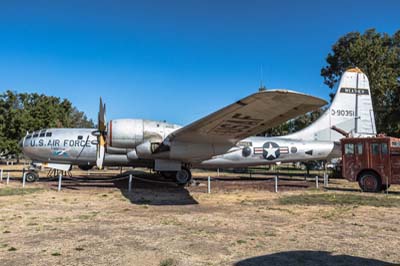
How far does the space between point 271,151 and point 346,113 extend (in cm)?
540

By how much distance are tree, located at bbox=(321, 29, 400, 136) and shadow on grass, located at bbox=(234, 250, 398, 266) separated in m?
29.3

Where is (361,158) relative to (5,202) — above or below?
above

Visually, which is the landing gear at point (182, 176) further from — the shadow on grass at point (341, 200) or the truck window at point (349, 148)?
the truck window at point (349, 148)

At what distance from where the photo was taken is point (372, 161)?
567 inches

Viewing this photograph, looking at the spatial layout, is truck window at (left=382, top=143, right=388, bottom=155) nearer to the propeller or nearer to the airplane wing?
the airplane wing

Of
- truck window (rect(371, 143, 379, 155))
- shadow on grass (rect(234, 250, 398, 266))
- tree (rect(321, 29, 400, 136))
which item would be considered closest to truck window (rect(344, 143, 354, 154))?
truck window (rect(371, 143, 379, 155))

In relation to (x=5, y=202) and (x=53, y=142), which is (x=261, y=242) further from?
(x=53, y=142)

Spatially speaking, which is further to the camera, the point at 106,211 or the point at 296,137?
the point at 296,137

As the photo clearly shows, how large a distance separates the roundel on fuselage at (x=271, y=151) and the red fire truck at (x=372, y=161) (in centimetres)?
386

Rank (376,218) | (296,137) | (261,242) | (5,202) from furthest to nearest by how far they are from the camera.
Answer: (296,137) < (5,202) < (376,218) < (261,242)

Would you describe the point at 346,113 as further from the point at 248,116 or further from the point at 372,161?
the point at 248,116

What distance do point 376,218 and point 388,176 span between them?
646 centimetres

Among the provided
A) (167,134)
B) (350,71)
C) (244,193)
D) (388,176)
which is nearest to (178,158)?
(167,134)

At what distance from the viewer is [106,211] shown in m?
9.17
